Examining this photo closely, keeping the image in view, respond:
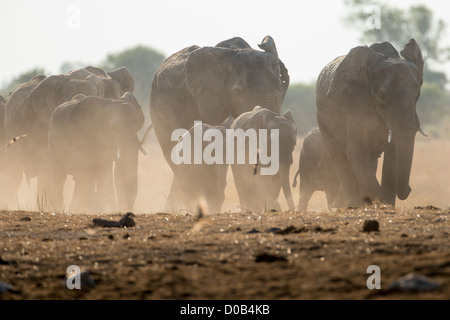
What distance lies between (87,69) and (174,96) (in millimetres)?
3250

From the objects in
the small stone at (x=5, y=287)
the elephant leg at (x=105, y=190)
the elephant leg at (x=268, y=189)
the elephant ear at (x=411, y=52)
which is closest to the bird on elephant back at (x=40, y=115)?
the elephant leg at (x=105, y=190)

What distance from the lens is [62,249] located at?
6770 mm

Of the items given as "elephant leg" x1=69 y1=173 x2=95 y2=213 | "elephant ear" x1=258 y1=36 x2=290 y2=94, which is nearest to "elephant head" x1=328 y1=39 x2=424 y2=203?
"elephant ear" x1=258 y1=36 x2=290 y2=94

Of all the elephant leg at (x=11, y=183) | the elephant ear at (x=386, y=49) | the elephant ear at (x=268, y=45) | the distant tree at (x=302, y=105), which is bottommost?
the elephant leg at (x=11, y=183)

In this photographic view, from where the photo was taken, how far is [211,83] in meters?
17.6

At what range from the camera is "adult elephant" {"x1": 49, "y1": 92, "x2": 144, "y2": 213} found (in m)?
15.4

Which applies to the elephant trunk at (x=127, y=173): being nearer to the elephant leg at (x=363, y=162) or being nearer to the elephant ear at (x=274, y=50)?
the elephant ear at (x=274, y=50)

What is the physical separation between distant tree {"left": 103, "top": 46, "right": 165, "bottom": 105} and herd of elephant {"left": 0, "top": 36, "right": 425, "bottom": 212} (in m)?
39.3

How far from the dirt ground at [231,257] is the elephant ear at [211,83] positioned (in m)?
8.59

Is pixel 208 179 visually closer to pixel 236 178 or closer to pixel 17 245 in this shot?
pixel 236 178

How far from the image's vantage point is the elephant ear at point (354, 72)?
12.7m

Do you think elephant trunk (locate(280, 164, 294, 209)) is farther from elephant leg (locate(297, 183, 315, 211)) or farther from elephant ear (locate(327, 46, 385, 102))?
elephant leg (locate(297, 183, 315, 211))
